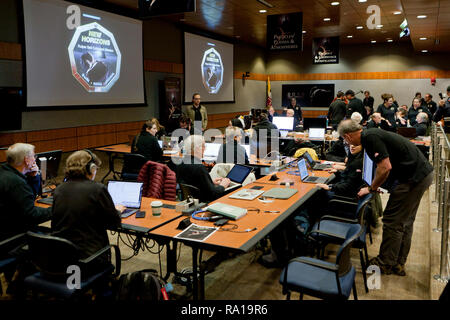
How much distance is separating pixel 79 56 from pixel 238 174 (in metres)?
4.88

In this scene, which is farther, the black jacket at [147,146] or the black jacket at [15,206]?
the black jacket at [147,146]

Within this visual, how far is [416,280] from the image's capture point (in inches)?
138

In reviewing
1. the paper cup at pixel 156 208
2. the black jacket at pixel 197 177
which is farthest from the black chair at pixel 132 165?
the paper cup at pixel 156 208

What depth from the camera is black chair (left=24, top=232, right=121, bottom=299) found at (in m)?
2.37

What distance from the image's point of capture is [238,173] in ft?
15.1

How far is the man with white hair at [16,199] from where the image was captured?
9.43 feet

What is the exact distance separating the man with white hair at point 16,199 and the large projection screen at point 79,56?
4199mm

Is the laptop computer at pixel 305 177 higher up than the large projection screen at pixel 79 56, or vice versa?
the large projection screen at pixel 79 56

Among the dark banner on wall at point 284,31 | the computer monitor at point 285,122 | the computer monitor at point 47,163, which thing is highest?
the dark banner on wall at point 284,31

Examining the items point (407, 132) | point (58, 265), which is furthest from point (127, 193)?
point (407, 132)

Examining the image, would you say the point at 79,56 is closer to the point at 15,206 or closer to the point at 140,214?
the point at 15,206

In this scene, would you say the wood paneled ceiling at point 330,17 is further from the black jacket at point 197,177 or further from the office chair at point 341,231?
the black jacket at point 197,177
